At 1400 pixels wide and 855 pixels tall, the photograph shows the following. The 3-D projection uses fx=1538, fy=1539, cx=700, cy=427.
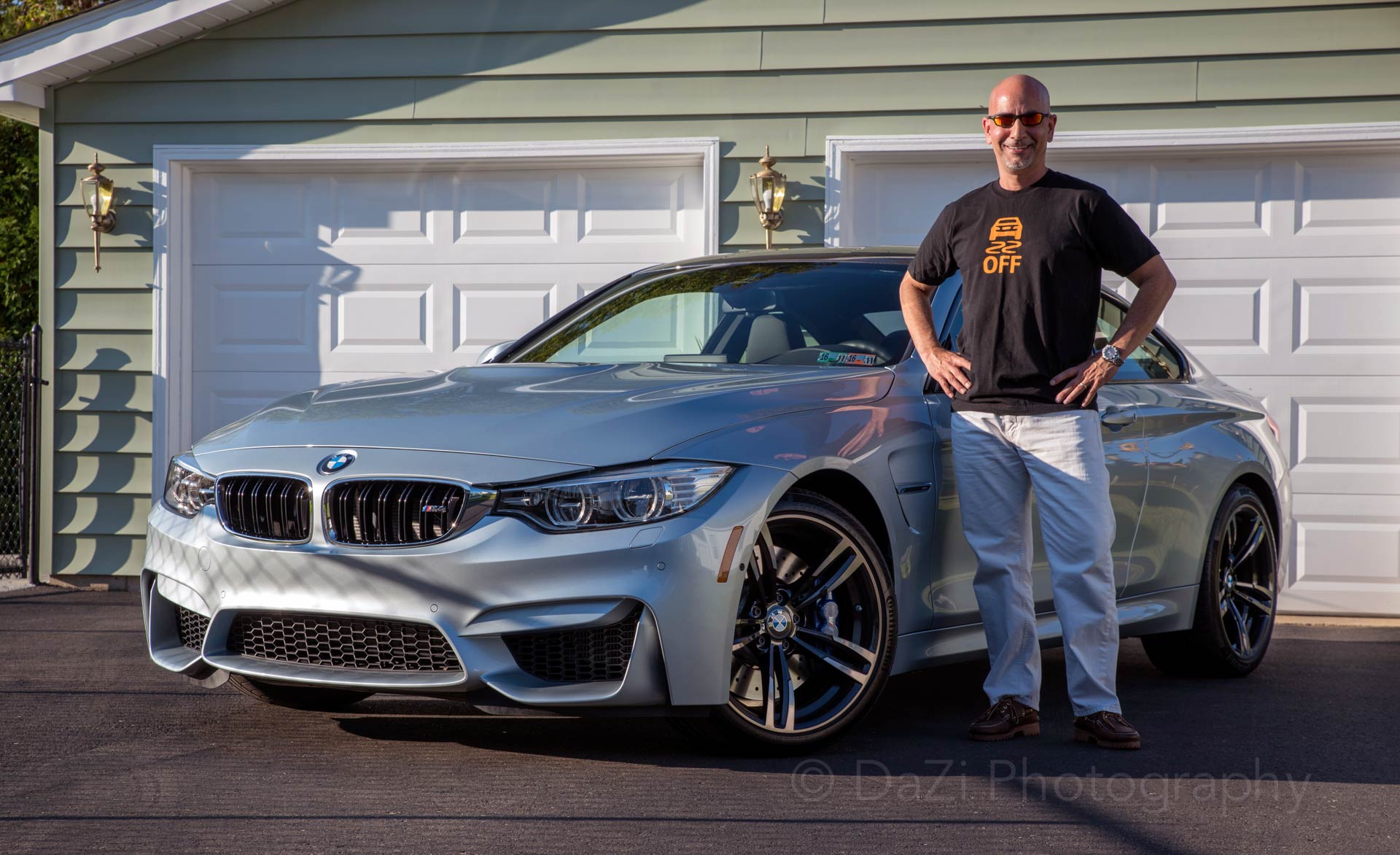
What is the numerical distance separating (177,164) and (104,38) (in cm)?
73

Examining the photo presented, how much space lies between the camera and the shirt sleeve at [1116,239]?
4188 mm

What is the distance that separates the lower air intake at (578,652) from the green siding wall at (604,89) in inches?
181

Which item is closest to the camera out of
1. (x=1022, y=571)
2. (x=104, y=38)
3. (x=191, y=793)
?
(x=191, y=793)

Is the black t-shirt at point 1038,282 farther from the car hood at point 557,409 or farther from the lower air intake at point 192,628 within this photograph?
the lower air intake at point 192,628

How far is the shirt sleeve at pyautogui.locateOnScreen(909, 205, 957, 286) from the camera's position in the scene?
174 inches

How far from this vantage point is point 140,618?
7066 millimetres

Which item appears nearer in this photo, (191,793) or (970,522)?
(191,793)

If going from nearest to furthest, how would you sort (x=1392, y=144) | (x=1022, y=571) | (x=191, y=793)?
(x=191, y=793)
(x=1022, y=571)
(x=1392, y=144)

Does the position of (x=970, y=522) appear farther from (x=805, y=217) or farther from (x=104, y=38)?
(x=104, y=38)

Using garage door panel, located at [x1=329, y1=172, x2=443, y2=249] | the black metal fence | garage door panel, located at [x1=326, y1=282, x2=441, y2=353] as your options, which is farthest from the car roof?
the black metal fence

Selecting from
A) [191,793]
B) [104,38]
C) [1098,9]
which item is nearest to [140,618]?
[104,38]

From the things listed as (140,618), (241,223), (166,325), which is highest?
(241,223)

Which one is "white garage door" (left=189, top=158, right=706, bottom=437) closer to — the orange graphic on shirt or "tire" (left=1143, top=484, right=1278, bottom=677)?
"tire" (left=1143, top=484, right=1278, bottom=677)

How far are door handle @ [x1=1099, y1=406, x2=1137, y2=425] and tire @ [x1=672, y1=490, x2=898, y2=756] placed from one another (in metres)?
1.11
